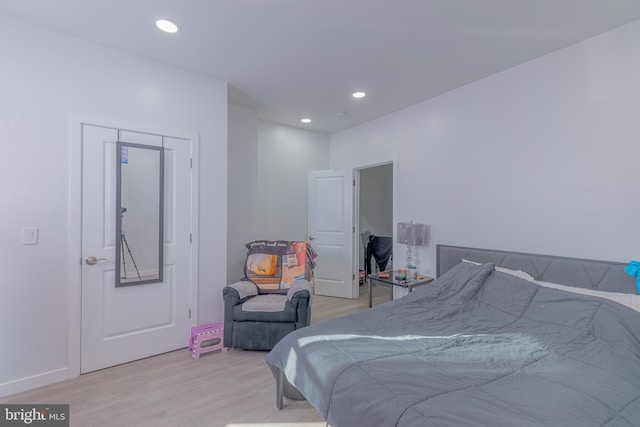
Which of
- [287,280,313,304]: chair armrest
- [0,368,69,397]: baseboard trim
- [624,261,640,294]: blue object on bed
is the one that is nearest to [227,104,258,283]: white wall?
[287,280,313,304]: chair armrest

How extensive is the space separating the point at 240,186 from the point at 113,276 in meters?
1.82

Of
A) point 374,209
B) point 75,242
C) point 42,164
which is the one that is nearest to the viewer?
point 42,164

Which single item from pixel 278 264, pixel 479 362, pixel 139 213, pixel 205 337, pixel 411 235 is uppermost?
pixel 139 213

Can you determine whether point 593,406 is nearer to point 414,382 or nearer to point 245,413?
point 414,382

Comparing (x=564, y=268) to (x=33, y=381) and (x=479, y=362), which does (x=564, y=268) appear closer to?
(x=479, y=362)

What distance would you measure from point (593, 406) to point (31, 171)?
360 cm

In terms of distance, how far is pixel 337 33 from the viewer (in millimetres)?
2242

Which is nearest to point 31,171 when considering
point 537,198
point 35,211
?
point 35,211

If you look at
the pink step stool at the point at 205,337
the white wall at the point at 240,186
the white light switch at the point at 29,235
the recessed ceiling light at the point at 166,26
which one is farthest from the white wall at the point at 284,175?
the white light switch at the point at 29,235

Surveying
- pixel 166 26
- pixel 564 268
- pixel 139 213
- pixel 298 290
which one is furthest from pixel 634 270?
pixel 139 213

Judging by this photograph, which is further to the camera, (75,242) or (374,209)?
(374,209)

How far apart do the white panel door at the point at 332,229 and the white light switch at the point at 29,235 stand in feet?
11.0

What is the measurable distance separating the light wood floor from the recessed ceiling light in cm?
275

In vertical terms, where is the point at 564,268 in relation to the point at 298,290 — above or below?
above
